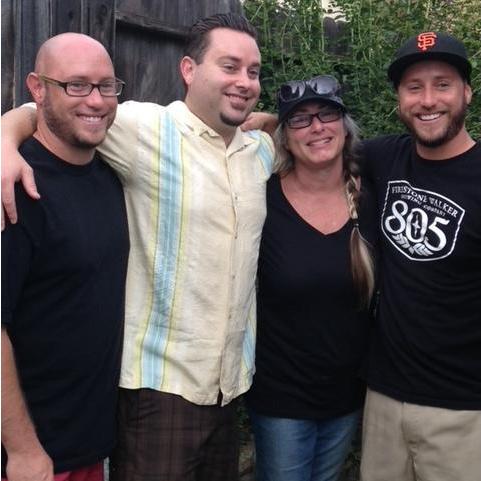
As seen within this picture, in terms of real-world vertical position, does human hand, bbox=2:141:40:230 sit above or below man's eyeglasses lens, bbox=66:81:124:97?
below

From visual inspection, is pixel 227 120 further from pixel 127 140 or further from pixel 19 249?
pixel 19 249

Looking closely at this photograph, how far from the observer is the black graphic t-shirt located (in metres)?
3.01

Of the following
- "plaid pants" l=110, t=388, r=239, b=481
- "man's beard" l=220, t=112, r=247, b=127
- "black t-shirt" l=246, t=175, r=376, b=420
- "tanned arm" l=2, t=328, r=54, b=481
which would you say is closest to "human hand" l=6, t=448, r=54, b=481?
"tanned arm" l=2, t=328, r=54, b=481

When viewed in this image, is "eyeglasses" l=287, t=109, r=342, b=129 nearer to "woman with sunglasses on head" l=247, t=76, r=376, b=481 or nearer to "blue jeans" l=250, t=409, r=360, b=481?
"woman with sunglasses on head" l=247, t=76, r=376, b=481

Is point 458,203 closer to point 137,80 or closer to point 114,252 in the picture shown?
point 114,252

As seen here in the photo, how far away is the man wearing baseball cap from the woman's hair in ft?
0.28

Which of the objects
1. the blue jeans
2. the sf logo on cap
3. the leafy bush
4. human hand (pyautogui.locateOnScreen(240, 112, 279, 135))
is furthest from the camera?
the leafy bush

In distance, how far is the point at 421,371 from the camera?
122 inches

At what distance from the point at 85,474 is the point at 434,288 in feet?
4.62

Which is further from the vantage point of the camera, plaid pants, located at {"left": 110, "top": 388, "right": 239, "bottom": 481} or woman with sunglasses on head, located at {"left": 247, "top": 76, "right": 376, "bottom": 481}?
woman with sunglasses on head, located at {"left": 247, "top": 76, "right": 376, "bottom": 481}

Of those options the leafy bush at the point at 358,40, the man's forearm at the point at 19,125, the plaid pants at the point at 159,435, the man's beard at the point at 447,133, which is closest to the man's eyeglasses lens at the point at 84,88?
the man's forearm at the point at 19,125

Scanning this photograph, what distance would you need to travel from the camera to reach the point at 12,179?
238 centimetres

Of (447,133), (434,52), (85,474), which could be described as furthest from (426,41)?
(85,474)

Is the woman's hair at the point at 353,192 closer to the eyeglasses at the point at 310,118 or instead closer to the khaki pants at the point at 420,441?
the eyeglasses at the point at 310,118
